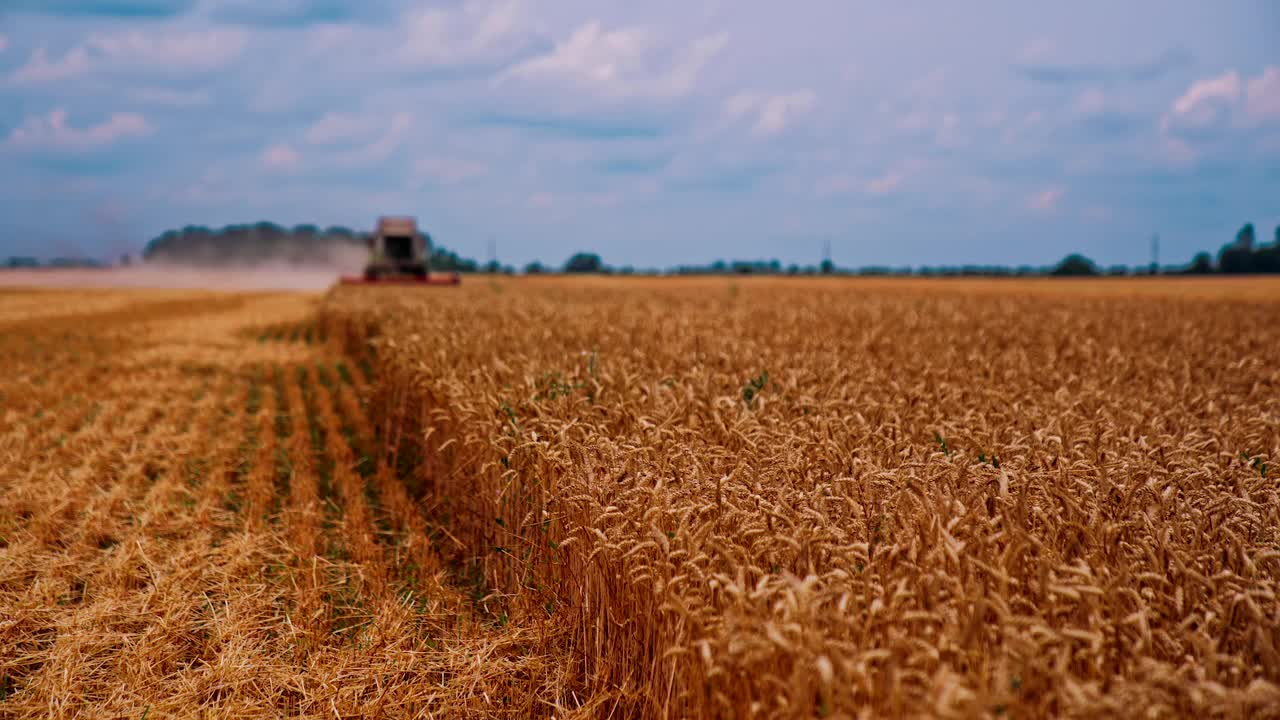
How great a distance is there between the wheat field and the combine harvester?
2688cm

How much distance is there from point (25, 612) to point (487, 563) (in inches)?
105

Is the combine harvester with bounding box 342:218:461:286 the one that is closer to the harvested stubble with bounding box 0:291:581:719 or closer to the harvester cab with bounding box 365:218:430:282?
the harvester cab with bounding box 365:218:430:282

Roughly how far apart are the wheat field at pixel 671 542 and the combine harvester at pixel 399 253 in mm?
26876

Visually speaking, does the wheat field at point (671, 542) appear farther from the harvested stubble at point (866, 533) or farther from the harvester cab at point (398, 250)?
the harvester cab at point (398, 250)

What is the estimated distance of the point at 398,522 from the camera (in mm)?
6715

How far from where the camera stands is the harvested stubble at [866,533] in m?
2.34

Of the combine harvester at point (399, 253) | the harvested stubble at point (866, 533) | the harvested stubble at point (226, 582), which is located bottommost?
the harvested stubble at point (226, 582)

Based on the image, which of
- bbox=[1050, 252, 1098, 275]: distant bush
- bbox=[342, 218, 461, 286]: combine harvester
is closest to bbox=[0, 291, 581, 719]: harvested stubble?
bbox=[342, 218, 461, 286]: combine harvester

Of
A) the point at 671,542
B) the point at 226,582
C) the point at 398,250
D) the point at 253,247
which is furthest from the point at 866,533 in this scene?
the point at 253,247

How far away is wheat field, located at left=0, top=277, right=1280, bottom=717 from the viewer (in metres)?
2.46

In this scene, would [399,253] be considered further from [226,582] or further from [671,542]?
[671,542]

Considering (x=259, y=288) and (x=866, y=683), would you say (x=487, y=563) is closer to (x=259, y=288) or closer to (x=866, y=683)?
(x=866, y=683)

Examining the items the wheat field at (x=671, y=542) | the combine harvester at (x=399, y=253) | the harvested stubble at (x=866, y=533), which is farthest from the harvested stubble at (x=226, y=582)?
the combine harvester at (x=399, y=253)

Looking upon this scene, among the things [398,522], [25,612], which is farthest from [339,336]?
[25,612]
